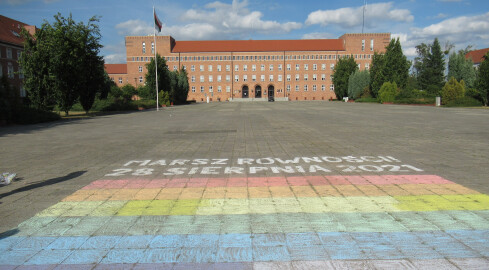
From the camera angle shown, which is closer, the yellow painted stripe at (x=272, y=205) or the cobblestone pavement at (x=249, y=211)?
the cobblestone pavement at (x=249, y=211)

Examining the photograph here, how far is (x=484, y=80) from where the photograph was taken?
36219 mm

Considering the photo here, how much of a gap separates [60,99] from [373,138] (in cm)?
2500

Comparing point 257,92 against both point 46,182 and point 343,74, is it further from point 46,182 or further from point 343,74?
point 46,182

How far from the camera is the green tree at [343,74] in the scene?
241 ft

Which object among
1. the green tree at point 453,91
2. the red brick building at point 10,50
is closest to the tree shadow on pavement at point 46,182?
the green tree at point 453,91

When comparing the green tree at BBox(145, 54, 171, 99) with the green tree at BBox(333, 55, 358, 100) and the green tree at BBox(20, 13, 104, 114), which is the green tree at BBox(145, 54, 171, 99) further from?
the green tree at BBox(333, 55, 358, 100)

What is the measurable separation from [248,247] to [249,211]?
1.06m

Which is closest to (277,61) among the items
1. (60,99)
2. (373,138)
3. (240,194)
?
(60,99)

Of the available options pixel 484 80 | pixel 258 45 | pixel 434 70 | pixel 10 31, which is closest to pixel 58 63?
pixel 10 31

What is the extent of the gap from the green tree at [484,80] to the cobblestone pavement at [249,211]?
34617mm

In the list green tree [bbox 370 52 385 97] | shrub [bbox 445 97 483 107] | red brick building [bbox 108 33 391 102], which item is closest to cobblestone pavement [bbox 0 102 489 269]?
shrub [bbox 445 97 483 107]

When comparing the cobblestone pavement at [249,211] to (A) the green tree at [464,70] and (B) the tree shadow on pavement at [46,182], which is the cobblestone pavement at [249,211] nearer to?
(B) the tree shadow on pavement at [46,182]

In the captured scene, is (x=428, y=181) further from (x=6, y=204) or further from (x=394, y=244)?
(x=6, y=204)

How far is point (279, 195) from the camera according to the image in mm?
5180
